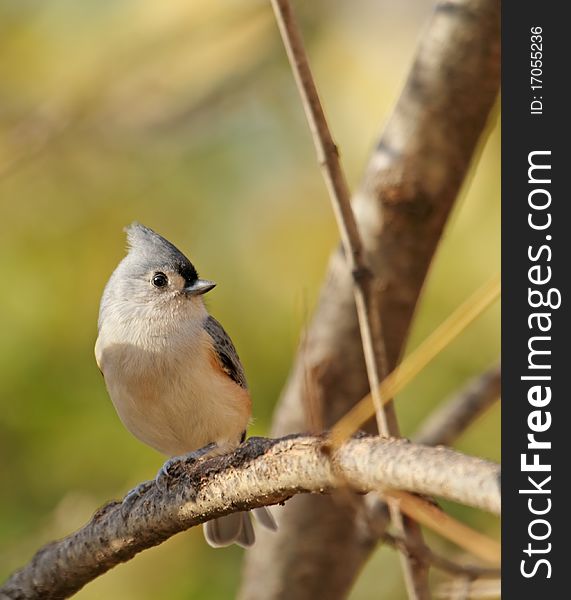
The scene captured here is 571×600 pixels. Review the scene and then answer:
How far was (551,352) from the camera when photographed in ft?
4.38

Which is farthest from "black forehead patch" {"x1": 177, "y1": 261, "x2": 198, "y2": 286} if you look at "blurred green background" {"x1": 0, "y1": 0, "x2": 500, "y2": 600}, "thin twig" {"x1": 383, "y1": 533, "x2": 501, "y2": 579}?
"thin twig" {"x1": 383, "y1": 533, "x2": 501, "y2": 579}

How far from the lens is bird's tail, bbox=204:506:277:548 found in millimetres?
2268

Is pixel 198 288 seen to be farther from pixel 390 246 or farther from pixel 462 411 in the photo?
pixel 462 411

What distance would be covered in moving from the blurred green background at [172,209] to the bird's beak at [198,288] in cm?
24

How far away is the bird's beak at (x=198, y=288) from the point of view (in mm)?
2100

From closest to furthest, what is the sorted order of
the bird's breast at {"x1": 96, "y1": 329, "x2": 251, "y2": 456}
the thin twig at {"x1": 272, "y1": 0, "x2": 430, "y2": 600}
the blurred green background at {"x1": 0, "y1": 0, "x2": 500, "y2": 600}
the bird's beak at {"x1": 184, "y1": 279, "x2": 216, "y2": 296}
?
the thin twig at {"x1": 272, "y1": 0, "x2": 430, "y2": 600} → the bird's breast at {"x1": 96, "y1": 329, "x2": 251, "y2": 456} → the bird's beak at {"x1": 184, "y1": 279, "x2": 216, "y2": 296} → the blurred green background at {"x1": 0, "y1": 0, "x2": 500, "y2": 600}

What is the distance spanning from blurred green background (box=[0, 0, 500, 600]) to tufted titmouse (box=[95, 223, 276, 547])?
0.27 m

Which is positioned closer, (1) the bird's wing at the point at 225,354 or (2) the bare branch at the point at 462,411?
(1) the bird's wing at the point at 225,354

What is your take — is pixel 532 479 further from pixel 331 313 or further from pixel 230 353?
pixel 331 313

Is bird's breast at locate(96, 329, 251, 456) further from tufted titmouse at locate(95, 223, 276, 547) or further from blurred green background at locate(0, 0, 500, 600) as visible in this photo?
blurred green background at locate(0, 0, 500, 600)

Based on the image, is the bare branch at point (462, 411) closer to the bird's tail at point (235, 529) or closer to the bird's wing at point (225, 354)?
the bird's tail at point (235, 529)

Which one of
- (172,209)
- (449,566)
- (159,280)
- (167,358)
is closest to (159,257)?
(159,280)

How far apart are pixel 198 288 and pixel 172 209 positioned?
89cm

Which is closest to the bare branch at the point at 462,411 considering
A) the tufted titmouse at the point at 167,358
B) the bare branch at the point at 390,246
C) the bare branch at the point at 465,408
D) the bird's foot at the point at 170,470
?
the bare branch at the point at 465,408
